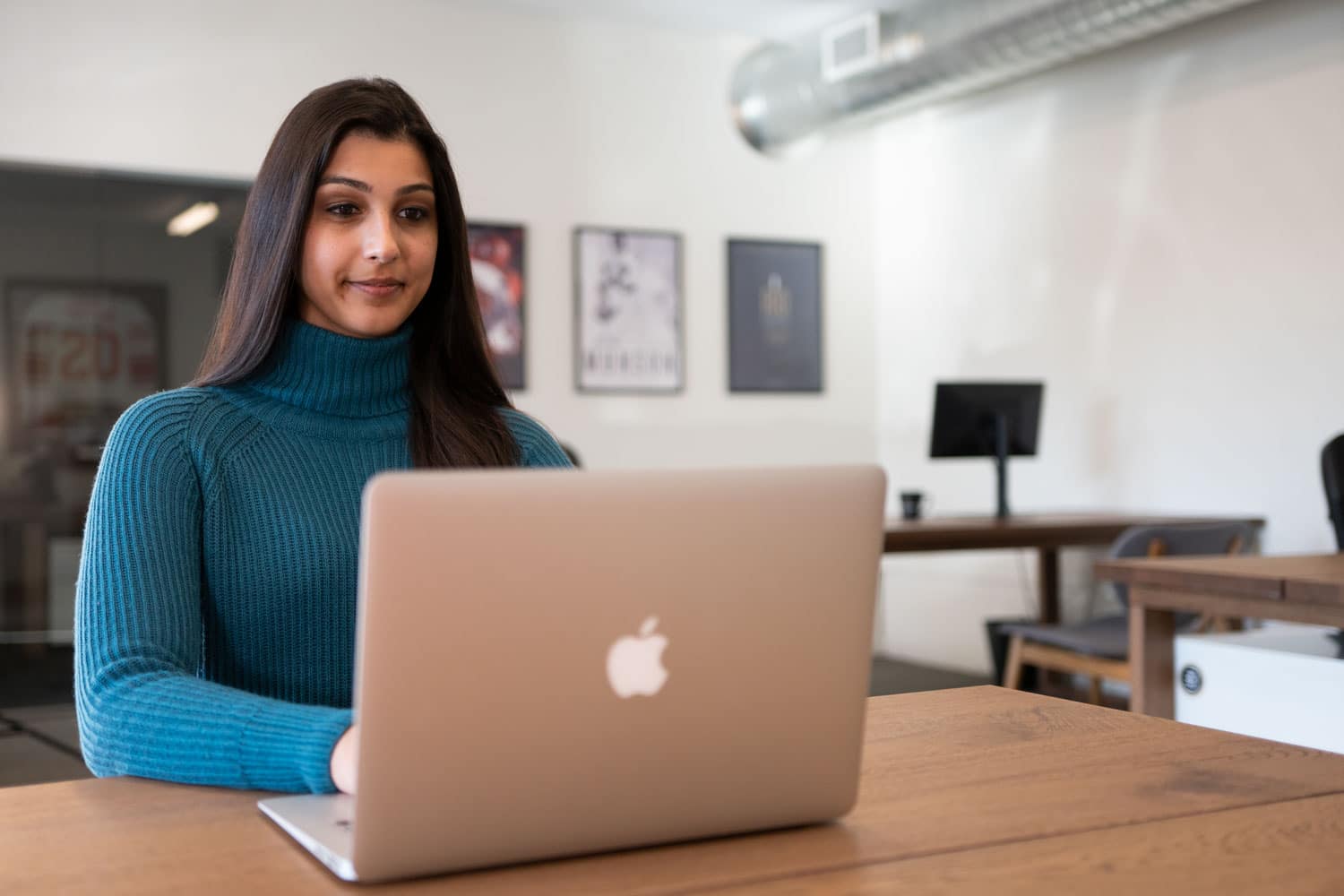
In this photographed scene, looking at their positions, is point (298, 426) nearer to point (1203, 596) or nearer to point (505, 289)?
point (1203, 596)

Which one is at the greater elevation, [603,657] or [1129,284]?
[1129,284]

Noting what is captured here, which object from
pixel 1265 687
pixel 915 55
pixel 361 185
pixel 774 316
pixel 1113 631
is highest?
pixel 915 55

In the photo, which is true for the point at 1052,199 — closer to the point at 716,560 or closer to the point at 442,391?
the point at 442,391

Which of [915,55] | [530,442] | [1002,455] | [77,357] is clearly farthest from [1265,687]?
[77,357]

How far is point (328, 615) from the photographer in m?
1.46

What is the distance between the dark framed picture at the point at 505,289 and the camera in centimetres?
582

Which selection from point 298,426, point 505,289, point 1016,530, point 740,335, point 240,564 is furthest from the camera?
point 740,335

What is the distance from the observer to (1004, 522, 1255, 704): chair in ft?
13.1

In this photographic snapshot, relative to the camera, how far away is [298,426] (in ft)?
5.03

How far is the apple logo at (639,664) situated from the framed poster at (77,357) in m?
4.63

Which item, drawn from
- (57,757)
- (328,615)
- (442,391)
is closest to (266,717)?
(328,615)

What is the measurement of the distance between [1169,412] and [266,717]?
4619 millimetres

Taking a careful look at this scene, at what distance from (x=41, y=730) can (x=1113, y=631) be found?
11.8 ft

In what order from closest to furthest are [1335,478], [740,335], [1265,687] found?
[1265,687] → [1335,478] → [740,335]
